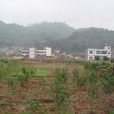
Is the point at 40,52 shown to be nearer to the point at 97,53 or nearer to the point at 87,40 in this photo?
the point at 97,53

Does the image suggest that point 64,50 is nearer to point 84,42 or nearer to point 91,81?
point 84,42

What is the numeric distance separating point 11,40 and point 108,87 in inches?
5153

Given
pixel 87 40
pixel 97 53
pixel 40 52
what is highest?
pixel 87 40

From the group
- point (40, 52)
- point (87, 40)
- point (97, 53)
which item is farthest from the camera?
point (87, 40)

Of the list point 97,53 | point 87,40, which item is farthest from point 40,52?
point 87,40

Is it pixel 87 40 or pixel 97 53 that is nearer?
pixel 97 53

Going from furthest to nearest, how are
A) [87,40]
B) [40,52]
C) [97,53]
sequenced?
[87,40], [40,52], [97,53]

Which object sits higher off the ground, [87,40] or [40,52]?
[87,40]

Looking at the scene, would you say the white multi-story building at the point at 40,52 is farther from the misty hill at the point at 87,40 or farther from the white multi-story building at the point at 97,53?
the white multi-story building at the point at 97,53

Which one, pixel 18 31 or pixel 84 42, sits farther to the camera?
pixel 18 31

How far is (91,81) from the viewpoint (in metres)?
20.2

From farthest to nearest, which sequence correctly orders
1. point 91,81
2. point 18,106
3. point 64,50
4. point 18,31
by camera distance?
point 18,31 < point 64,50 < point 91,81 < point 18,106

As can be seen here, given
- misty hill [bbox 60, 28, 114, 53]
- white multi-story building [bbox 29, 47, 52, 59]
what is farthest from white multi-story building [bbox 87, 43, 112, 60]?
misty hill [bbox 60, 28, 114, 53]

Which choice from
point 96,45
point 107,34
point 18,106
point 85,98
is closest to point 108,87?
point 85,98
